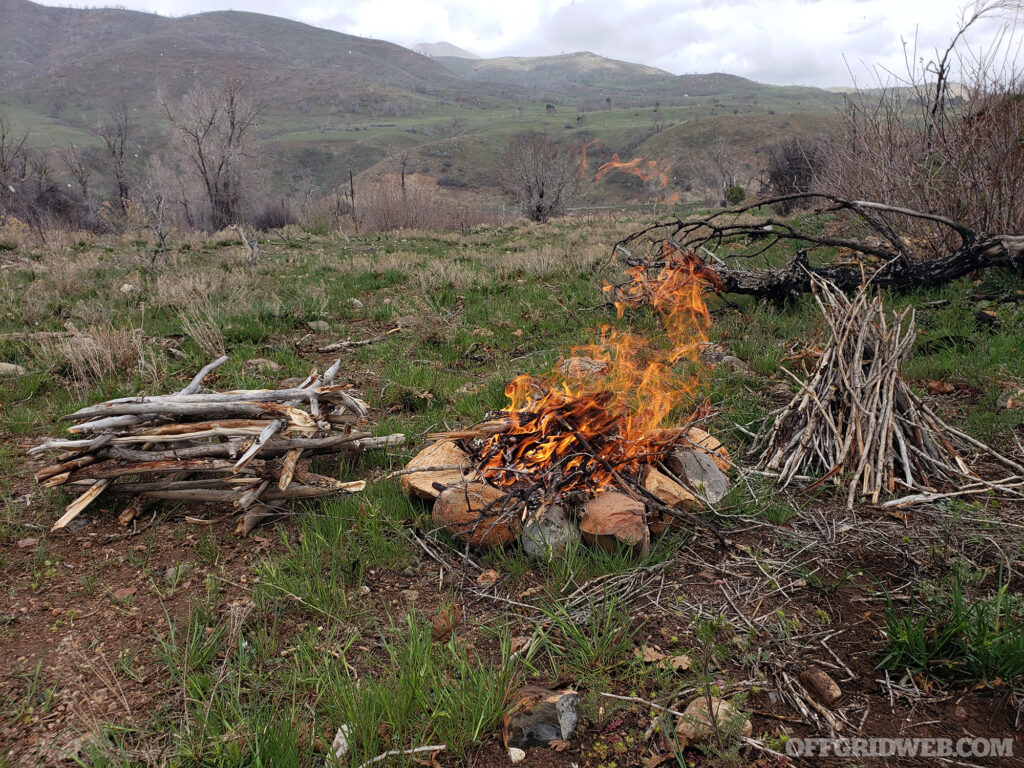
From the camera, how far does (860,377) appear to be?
11.0 feet

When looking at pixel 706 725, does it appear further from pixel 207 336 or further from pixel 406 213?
pixel 406 213

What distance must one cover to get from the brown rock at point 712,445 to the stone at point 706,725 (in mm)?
1619

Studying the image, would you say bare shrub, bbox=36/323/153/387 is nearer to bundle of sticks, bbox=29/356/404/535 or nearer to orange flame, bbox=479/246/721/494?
bundle of sticks, bbox=29/356/404/535

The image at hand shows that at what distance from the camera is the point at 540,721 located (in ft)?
5.98

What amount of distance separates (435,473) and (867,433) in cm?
251

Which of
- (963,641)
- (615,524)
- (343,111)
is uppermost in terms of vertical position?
(343,111)

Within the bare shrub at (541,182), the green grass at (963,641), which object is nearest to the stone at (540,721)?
the green grass at (963,641)

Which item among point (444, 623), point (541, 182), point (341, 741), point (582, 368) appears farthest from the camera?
point (541, 182)

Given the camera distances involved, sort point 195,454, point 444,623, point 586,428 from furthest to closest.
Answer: point 195,454 → point 586,428 → point 444,623

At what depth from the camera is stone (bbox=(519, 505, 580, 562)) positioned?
8.86 feet

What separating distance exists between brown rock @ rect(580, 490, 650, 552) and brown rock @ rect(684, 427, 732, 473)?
731 mm

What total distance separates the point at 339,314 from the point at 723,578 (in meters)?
6.56

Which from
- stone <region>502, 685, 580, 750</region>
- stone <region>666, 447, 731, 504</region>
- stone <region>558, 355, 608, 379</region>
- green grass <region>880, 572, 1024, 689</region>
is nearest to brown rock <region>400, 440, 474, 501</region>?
stone <region>666, 447, 731, 504</region>

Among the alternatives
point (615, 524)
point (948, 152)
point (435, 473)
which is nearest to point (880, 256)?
point (948, 152)
